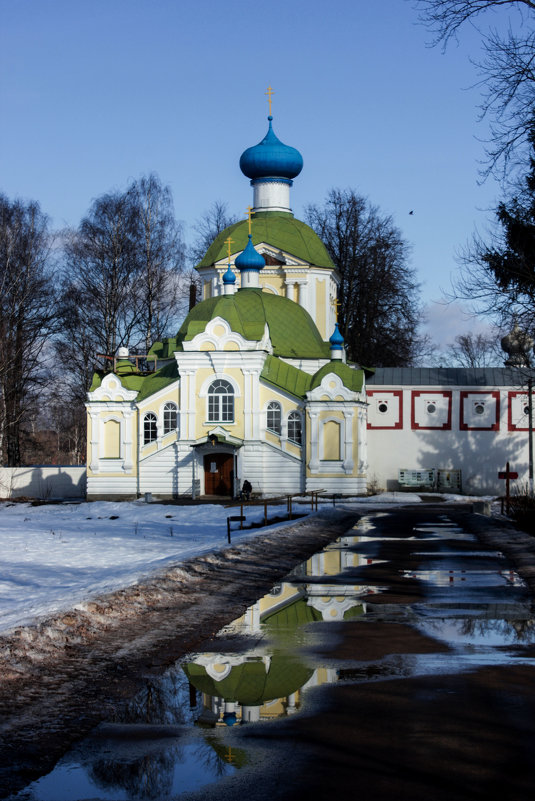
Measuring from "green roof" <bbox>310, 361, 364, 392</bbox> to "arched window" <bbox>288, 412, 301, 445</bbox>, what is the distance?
1318mm

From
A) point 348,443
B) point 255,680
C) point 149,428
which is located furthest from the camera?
point 149,428

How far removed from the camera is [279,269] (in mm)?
43938

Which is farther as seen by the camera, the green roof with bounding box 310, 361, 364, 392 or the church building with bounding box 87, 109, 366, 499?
the green roof with bounding box 310, 361, 364, 392

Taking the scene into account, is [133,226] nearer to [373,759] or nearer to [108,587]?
[108,587]

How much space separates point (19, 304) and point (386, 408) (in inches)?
627

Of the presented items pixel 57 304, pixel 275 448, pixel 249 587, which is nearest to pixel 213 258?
pixel 57 304

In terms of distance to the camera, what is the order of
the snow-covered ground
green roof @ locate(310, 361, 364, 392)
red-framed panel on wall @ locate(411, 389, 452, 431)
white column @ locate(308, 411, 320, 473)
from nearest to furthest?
the snow-covered ground
white column @ locate(308, 411, 320, 473)
green roof @ locate(310, 361, 364, 392)
red-framed panel on wall @ locate(411, 389, 452, 431)

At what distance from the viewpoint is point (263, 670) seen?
7.04 metres

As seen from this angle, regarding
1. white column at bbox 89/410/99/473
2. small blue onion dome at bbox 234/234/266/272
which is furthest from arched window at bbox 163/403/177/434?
small blue onion dome at bbox 234/234/266/272

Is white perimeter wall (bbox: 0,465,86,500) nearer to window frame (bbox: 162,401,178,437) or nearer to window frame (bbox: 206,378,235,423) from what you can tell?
window frame (bbox: 162,401,178,437)

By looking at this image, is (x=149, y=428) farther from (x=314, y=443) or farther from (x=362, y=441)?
(x=362, y=441)

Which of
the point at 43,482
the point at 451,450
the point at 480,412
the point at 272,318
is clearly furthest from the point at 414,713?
the point at 43,482

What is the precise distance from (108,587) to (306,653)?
343 centimetres

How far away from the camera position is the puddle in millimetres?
4742
